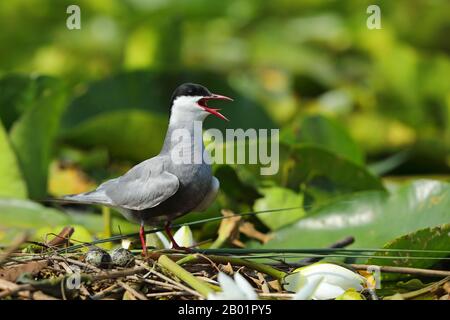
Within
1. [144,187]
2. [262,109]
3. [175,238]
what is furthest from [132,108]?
[144,187]

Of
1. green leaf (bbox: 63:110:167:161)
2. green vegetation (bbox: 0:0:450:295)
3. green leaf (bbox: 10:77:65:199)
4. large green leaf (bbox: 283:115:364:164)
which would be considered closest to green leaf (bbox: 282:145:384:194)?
green vegetation (bbox: 0:0:450:295)

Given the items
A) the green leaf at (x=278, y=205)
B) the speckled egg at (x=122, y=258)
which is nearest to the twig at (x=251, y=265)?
the speckled egg at (x=122, y=258)

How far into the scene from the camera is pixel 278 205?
2.27 metres

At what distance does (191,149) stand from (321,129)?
3.42ft

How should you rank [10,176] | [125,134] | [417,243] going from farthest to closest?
[125,134] < [10,176] < [417,243]

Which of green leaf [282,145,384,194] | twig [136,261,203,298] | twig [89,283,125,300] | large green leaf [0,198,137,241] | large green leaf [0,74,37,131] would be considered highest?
large green leaf [0,74,37,131]

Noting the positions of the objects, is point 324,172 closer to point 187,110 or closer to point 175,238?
point 175,238

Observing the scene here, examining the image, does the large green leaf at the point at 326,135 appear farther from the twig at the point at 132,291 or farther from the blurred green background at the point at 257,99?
the twig at the point at 132,291

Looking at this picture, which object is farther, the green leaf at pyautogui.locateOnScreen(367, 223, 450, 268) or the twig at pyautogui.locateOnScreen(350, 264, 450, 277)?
the green leaf at pyautogui.locateOnScreen(367, 223, 450, 268)

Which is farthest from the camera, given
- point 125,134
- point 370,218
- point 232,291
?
point 125,134

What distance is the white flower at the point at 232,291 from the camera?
4.58 feet

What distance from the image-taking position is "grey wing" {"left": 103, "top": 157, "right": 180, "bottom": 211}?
1.61 meters

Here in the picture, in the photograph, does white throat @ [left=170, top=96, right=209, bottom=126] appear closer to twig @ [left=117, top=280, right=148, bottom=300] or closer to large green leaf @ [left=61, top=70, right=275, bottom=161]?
twig @ [left=117, top=280, right=148, bottom=300]

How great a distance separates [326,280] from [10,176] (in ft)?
3.64
